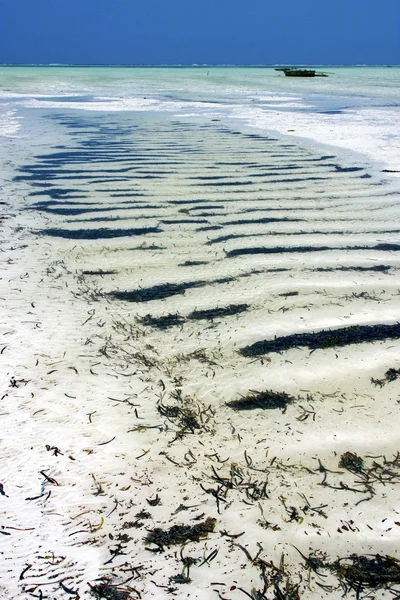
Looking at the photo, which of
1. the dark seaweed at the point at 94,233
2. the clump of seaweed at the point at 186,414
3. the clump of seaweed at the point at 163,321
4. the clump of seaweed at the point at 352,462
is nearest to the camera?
the clump of seaweed at the point at 352,462

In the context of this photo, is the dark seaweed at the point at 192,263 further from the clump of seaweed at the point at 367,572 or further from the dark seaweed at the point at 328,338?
the clump of seaweed at the point at 367,572

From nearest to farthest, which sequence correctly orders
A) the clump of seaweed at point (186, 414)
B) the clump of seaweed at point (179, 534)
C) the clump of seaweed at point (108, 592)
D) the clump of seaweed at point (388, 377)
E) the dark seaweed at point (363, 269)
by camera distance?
the clump of seaweed at point (108, 592)
the clump of seaweed at point (179, 534)
the clump of seaweed at point (186, 414)
the clump of seaweed at point (388, 377)
the dark seaweed at point (363, 269)

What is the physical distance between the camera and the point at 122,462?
1.43 metres

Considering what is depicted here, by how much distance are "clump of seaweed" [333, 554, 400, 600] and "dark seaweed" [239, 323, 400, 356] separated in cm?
91

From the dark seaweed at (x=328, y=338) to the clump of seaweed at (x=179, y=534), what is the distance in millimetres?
826

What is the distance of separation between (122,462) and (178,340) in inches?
27.8

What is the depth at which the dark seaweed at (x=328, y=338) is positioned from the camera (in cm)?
198

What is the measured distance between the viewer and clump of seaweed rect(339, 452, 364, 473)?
141 cm

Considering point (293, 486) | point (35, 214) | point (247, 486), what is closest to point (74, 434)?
point (247, 486)

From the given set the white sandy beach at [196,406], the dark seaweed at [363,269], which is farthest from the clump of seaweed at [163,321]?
the dark seaweed at [363,269]

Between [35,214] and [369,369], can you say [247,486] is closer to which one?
[369,369]

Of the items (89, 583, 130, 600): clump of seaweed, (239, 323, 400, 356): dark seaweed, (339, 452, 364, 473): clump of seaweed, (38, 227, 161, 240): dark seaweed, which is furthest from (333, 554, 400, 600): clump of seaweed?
(38, 227, 161, 240): dark seaweed

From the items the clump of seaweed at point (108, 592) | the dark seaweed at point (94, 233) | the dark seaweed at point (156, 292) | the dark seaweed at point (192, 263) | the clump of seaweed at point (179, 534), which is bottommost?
the clump of seaweed at point (108, 592)

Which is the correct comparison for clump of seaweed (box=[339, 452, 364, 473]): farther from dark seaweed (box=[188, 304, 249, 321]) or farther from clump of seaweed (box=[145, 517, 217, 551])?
dark seaweed (box=[188, 304, 249, 321])
